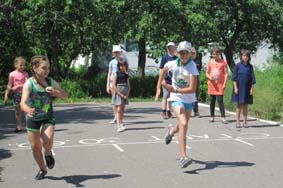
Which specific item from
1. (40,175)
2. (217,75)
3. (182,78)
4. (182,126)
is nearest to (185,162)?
(182,126)

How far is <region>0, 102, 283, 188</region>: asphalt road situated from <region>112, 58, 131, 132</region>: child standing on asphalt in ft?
1.27

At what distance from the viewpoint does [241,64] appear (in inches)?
484

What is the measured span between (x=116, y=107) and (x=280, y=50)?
87.2 feet

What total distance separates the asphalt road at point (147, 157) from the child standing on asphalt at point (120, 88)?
0.39 meters

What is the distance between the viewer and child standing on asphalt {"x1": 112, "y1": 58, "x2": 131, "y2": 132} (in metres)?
11.6

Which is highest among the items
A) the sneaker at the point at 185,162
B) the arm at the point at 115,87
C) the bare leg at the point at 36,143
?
the arm at the point at 115,87

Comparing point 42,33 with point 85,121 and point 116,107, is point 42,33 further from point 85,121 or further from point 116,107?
point 116,107

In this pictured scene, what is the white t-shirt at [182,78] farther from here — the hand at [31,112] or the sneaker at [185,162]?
the hand at [31,112]

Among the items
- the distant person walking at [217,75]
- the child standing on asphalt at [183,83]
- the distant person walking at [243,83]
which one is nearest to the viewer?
the child standing on asphalt at [183,83]

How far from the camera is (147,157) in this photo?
866 cm

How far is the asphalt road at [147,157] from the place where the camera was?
7.02 meters

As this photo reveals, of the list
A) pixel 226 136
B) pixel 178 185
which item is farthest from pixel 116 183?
pixel 226 136

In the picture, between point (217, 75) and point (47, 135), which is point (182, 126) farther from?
point (217, 75)

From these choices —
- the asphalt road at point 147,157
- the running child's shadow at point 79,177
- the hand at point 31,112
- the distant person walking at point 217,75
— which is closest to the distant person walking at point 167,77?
the asphalt road at point 147,157
